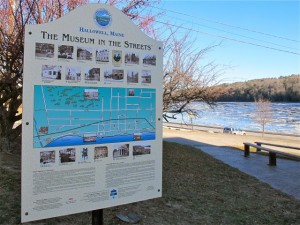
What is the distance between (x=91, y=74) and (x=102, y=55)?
0.68 ft

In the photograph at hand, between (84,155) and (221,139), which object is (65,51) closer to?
(84,155)

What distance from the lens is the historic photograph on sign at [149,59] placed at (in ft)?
11.2

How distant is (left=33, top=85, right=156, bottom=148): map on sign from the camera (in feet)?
9.32

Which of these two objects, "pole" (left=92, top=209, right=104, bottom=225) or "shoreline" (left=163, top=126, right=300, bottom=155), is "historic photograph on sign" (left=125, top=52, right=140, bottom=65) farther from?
"shoreline" (left=163, top=126, right=300, bottom=155)

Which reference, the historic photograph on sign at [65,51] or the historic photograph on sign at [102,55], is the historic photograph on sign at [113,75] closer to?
the historic photograph on sign at [102,55]

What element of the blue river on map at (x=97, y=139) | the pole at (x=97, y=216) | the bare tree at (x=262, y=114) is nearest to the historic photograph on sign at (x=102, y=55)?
the blue river on map at (x=97, y=139)

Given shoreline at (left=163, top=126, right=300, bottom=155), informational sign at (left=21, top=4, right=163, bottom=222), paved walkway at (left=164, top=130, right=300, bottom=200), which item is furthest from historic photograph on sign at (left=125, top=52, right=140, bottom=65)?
shoreline at (left=163, top=126, right=300, bottom=155)

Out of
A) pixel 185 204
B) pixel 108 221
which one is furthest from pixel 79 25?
pixel 185 204

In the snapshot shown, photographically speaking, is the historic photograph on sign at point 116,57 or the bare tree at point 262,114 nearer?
the historic photograph on sign at point 116,57

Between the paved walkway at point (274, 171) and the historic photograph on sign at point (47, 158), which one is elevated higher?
the historic photograph on sign at point (47, 158)

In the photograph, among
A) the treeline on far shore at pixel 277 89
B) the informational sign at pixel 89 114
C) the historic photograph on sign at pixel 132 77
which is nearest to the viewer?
the informational sign at pixel 89 114

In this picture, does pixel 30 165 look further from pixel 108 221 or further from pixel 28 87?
pixel 108 221

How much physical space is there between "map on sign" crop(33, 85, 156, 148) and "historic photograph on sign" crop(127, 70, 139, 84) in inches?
2.9

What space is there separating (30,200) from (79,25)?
1486mm
